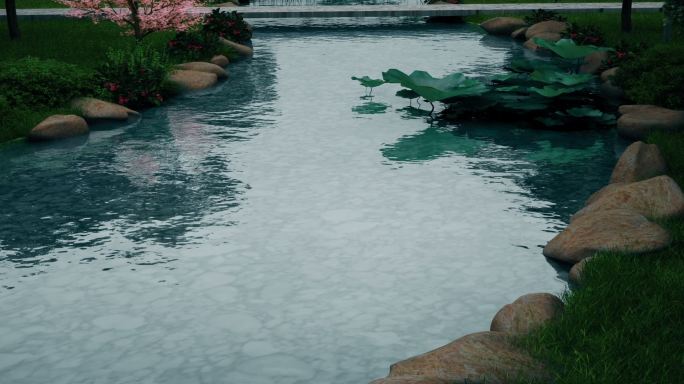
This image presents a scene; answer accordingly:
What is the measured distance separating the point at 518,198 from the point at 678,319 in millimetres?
4504

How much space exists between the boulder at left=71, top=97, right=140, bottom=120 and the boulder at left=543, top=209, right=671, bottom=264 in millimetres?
9592

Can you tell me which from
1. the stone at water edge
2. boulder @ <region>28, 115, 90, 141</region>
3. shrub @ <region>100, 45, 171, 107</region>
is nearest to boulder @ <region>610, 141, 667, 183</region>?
boulder @ <region>28, 115, 90, 141</region>

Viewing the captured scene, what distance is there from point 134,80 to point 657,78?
974 centimetres

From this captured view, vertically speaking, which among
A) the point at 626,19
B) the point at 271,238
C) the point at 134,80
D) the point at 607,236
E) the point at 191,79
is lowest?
the point at 271,238

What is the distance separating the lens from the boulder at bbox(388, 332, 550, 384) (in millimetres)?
6172

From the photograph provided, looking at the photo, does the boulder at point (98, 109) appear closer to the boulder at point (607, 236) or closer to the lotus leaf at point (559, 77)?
the lotus leaf at point (559, 77)

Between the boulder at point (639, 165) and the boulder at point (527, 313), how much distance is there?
4117 millimetres

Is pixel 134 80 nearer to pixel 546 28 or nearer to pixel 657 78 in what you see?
pixel 657 78

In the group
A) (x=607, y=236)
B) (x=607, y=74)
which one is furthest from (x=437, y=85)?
(x=607, y=236)

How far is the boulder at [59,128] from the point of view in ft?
48.7

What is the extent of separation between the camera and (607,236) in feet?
28.8

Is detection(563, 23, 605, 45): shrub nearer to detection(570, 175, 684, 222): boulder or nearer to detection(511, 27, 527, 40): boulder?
detection(511, 27, 527, 40): boulder

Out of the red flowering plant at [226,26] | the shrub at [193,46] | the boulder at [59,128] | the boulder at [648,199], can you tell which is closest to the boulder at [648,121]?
the boulder at [648,199]

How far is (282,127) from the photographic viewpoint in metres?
15.9
